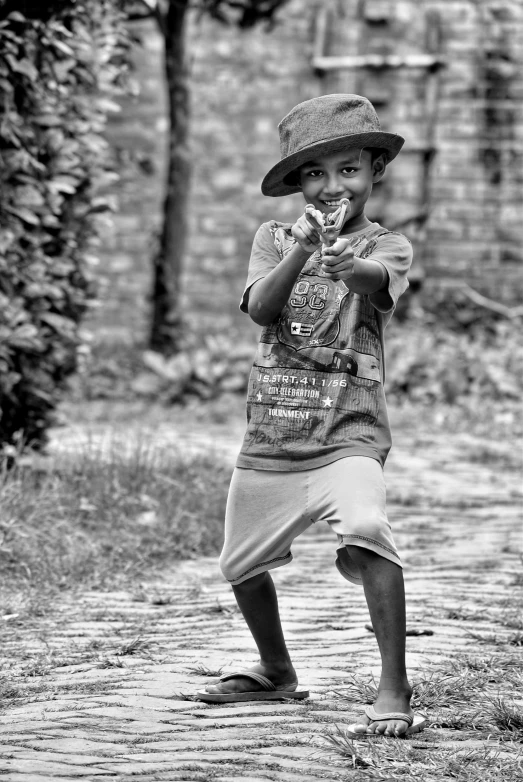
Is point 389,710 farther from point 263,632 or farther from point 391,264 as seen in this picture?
point 391,264

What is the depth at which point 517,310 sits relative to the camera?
46.3 ft

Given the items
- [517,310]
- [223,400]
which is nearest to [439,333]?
[517,310]

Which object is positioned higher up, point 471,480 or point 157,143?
point 157,143

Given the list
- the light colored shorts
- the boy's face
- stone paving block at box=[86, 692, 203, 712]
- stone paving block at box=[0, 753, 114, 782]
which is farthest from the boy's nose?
stone paving block at box=[0, 753, 114, 782]

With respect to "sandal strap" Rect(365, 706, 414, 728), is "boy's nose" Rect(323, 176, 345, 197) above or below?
above

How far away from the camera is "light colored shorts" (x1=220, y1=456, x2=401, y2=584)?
273cm

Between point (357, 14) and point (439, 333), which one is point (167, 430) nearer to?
point (439, 333)

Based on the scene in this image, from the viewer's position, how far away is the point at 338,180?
287cm

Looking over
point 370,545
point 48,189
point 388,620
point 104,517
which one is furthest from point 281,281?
point 48,189

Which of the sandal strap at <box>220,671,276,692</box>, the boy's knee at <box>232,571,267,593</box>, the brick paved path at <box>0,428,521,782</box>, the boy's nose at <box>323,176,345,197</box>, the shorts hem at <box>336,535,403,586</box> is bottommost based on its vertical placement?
the brick paved path at <box>0,428,521,782</box>

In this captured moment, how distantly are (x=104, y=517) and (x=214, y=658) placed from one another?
187 centimetres

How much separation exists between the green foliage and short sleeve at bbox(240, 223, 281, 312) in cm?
217

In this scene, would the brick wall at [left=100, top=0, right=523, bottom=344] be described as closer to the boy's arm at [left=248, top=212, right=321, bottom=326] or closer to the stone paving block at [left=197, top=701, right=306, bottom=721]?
the boy's arm at [left=248, top=212, right=321, bottom=326]

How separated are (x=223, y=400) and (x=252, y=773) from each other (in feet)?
28.7
